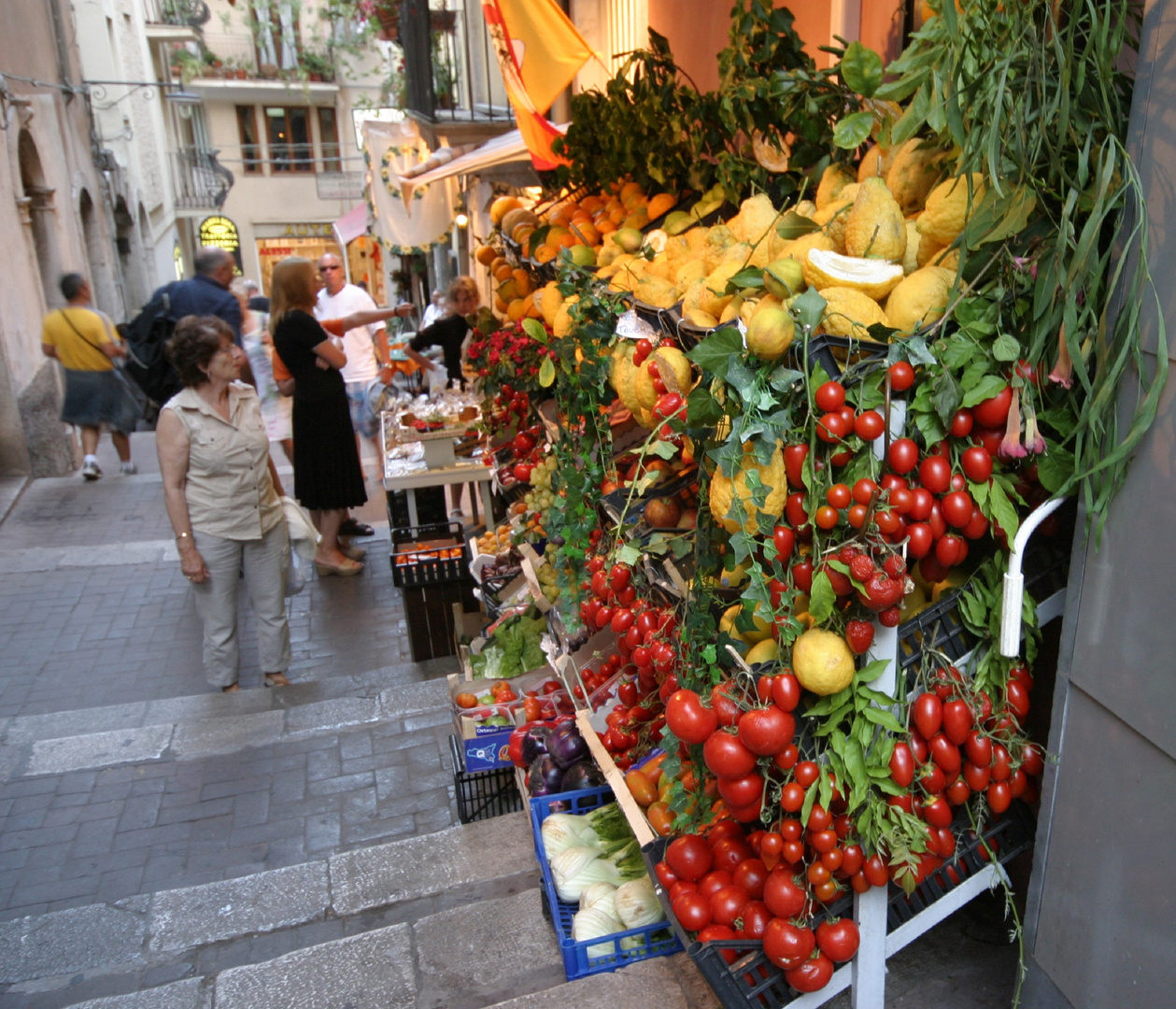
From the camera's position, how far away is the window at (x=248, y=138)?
24703 mm

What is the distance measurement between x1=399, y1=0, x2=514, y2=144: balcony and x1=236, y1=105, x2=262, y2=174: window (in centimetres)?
1668

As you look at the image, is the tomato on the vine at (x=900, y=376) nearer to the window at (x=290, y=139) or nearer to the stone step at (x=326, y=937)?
the stone step at (x=326, y=937)

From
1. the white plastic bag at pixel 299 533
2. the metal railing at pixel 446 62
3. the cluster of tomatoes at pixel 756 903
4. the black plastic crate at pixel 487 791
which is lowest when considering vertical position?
the black plastic crate at pixel 487 791

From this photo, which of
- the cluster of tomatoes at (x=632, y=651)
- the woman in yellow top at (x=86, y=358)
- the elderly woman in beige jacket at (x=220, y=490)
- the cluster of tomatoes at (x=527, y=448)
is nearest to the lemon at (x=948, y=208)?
the cluster of tomatoes at (x=632, y=651)

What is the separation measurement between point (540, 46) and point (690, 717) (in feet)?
11.5

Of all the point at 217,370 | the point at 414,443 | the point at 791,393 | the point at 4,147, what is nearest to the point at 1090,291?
the point at 791,393

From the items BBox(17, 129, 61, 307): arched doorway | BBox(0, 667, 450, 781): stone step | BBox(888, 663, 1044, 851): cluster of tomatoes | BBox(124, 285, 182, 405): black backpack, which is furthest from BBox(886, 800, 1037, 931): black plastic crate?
BBox(17, 129, 61, 307): arched doorway

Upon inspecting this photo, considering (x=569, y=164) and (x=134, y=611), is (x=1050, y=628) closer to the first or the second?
(x=569, y=164)

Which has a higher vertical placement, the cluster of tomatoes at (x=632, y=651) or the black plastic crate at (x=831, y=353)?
the black plastic crate at (x=831, y=353)

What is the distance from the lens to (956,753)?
193 cm

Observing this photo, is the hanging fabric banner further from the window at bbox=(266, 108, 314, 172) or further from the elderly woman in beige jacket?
the window at bbox=(266, 108, 314, 172)

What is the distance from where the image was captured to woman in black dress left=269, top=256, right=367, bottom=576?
6.10 meters

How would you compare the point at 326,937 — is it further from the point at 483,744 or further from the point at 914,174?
the point at 914,174

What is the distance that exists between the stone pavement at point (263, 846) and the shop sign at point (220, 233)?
20550 millimetres
